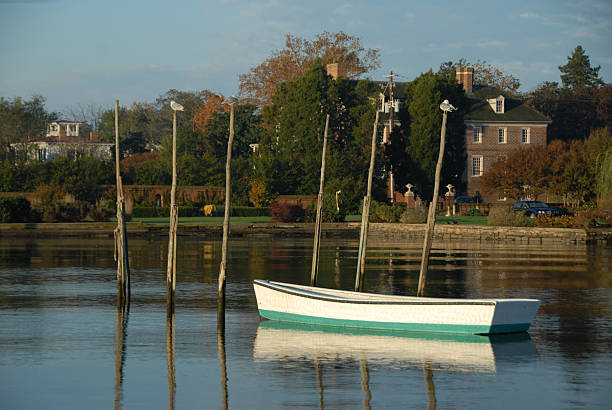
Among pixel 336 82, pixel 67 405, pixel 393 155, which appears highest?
pixel 336 82

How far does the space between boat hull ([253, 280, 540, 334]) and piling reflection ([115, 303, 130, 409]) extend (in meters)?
3.38

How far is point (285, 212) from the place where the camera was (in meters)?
56.9

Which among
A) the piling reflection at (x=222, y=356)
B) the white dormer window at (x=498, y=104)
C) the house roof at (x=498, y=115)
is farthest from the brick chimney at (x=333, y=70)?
the piling reflection at (x=222, y=356)

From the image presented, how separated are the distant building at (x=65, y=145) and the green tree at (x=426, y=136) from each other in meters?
28.1

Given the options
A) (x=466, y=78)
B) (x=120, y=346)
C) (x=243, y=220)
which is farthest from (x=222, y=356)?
(x=466, y=78)

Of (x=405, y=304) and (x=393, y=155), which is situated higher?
(x=393, y=155)

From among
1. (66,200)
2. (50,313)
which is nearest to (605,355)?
(50,313)

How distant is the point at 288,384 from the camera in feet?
45.9

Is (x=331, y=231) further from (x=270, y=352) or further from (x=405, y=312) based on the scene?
(x=270, y=352)

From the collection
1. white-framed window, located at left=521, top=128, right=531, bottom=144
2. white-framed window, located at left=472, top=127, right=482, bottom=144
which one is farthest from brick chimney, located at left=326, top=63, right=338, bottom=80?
white-framed window, located at left=521, top=128, right=531, bottom=144

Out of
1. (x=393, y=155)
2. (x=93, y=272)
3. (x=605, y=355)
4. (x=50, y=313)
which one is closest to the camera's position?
(x=605, y=355)

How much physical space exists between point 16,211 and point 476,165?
4510 cm

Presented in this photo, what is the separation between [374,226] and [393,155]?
21.9 meters

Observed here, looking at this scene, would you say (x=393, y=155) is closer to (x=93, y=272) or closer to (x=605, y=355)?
(x=93, y=272)
